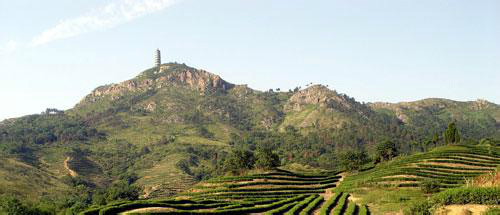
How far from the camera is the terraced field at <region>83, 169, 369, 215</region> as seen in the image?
74.2 metres

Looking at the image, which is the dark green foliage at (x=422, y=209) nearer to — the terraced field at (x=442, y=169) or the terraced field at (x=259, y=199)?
the terraced field at (x=259, y=199)

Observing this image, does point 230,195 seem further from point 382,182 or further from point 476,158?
point 476,158

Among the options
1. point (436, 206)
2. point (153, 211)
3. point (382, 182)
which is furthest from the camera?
point (382, 182)

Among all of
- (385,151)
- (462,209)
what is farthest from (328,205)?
(385,151)

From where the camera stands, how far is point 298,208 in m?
79.1

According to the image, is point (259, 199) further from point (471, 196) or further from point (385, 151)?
point (385, 151)

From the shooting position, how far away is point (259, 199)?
309ft

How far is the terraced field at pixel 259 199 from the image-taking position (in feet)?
243

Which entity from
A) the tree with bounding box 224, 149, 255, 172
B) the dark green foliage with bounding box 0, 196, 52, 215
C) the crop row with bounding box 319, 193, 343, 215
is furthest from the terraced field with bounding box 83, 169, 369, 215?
the dark green foliage with bounding box 0, 196, 52, 215

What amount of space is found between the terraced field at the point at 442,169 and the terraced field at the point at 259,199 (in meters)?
13.9

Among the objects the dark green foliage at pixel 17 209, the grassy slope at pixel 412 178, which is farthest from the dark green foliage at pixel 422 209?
the dark green foliage at pixel 17 209

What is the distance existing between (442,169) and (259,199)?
186 feet

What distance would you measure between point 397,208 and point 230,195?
4171 centimetres

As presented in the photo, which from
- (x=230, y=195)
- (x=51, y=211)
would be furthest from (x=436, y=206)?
(x=51, y=211)
